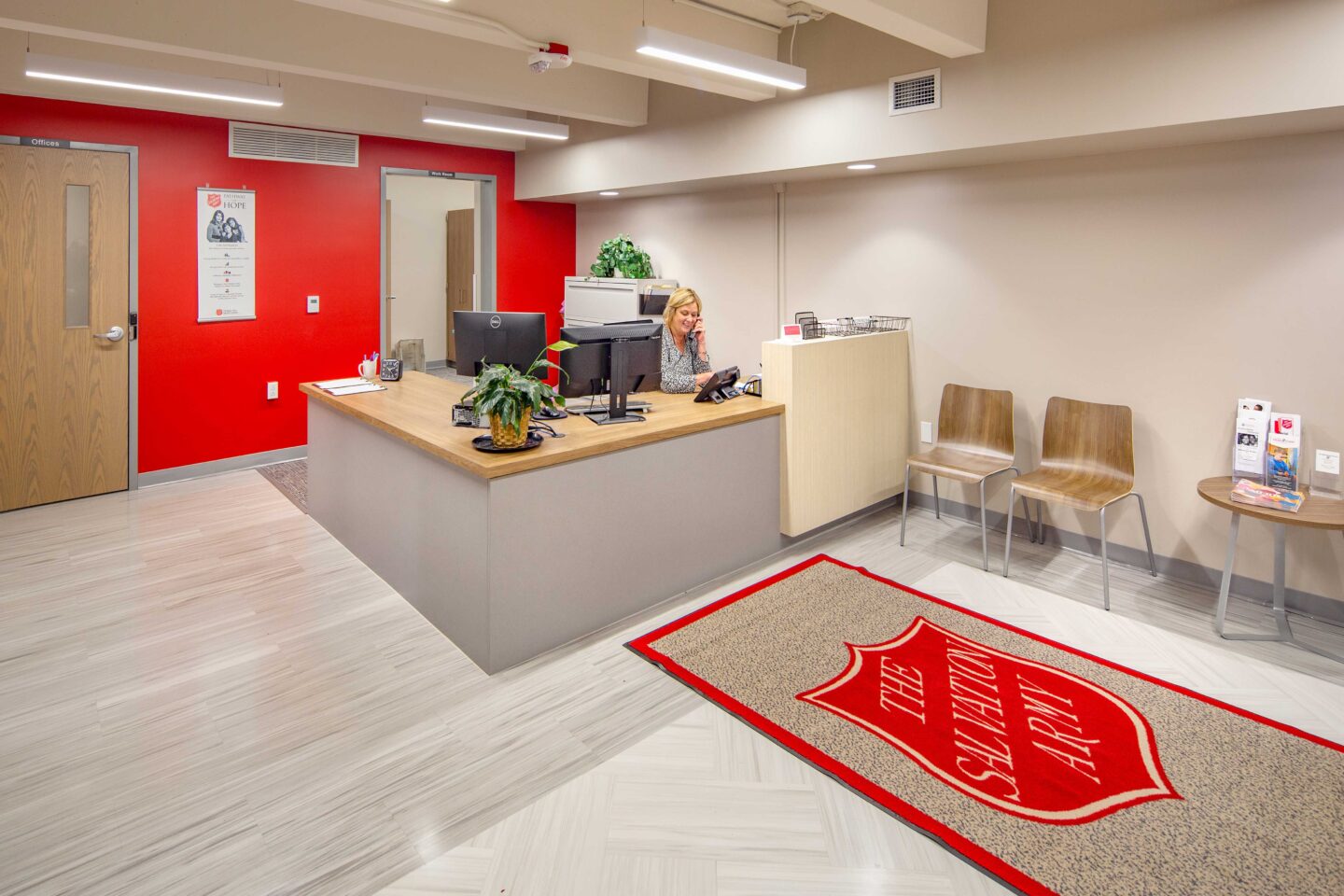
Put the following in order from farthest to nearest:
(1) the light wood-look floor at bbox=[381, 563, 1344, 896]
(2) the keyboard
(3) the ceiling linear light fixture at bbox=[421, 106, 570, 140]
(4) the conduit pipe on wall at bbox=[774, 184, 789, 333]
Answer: (4) the conduit pipe on wall at bbox=[774, 184, 789, 333]
(3) the ceiling linear light fixture at bbox=[421, 106, 570, 140]
(2) the keyboard
(1) the light wood-look floor at bbox=[381, 563, 1344, 896]

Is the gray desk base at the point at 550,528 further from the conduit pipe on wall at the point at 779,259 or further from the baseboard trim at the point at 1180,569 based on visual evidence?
the conduit pipe on wall at the point at 779,259

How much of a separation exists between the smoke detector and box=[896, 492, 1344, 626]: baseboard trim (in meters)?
3.55

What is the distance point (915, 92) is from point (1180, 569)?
293 centimetres

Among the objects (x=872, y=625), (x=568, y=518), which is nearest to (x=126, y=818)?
(x=568, y=518)

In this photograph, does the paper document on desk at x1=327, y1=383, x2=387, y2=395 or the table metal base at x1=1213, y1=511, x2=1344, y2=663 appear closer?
the table metal base at x1=1213, y1=511, x2=1344, y2=663

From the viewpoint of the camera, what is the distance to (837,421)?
14.7 ft

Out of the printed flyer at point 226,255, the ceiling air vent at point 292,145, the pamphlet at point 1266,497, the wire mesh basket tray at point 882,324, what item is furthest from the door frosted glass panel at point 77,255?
the pamphlet at point 1266,497

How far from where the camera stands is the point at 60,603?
3.70 meters

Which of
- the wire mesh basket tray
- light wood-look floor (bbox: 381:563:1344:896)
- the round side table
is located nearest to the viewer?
light wood-look floor (bbox: 381:563:1344:896)

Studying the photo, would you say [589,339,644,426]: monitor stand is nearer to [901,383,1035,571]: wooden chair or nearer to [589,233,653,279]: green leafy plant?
[901,383,1035,571]: wooden chair

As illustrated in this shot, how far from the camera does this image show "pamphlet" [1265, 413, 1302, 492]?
3469 millimetres

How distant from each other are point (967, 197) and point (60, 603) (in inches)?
211

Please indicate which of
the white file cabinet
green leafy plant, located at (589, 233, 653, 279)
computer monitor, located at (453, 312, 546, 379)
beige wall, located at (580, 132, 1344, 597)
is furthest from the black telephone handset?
green leafy plant, located at (589, 233, 653, 279)

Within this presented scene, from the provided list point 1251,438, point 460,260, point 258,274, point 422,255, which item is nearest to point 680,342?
point 1251,438
